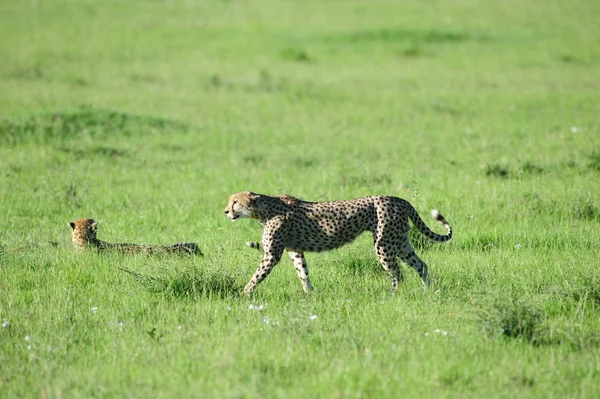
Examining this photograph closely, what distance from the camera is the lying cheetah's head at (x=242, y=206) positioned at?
27.0 ft

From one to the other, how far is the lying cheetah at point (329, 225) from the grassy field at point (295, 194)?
0.28 metres

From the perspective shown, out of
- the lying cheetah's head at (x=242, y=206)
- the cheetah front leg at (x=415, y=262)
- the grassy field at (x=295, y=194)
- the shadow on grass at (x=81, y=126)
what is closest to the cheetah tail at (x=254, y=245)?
the grassy field at (x=295, y=194)

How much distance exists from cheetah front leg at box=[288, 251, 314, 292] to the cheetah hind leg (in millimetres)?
684

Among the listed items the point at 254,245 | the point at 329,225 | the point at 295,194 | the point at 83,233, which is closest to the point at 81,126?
the point at 295,194

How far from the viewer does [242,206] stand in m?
8.23

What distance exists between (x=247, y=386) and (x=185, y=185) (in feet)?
22.8

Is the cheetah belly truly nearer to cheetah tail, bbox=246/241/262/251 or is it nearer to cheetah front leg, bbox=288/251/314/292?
cheetah front leg, bbox=288/251/314/292

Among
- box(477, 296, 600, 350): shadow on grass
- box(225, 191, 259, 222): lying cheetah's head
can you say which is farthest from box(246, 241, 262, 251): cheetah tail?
box(477, 296, 600, 350): shadow on grass

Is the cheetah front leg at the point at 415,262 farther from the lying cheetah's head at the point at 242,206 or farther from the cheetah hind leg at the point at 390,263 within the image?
the lying cheetah's head at the point at 242,206

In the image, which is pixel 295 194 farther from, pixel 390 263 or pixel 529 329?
pixel 529 329

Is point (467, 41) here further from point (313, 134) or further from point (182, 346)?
point (182, 346)

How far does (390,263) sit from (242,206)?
1.47 m

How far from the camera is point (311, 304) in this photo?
24.3ft

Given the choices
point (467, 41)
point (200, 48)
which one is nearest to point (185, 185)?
point (200, 48)
